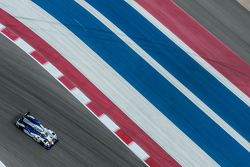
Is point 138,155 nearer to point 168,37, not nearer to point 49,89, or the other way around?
point 49,89

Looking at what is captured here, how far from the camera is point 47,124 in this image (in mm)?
26156

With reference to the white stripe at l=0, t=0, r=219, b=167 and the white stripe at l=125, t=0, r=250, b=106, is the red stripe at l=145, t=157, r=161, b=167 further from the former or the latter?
the white stripe at l=125, t=0, r=250, b=106

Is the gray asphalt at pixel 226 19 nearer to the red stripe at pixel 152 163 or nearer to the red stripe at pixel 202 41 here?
the red stripe at pixel 202 41

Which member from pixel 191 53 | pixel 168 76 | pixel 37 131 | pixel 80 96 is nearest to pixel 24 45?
pixel 80 96

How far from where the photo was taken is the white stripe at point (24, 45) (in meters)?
28.3

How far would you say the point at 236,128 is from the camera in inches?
1094

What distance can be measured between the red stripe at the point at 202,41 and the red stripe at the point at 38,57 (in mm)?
7234

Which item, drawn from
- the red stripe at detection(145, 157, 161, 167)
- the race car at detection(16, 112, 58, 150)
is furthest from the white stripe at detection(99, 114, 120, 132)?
the race car at detection(16, 112, 58, 150)

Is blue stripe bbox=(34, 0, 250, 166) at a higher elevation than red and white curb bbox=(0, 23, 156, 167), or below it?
higher

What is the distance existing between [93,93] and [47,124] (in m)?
3.14

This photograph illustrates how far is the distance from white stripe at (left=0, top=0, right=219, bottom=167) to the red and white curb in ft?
3.26

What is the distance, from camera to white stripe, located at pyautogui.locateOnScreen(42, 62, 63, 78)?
27.8 metres

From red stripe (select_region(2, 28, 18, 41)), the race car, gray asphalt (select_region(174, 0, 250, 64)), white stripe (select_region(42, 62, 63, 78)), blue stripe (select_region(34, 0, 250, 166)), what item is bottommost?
the race car

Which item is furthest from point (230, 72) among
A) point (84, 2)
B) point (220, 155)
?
point (84, 2)
